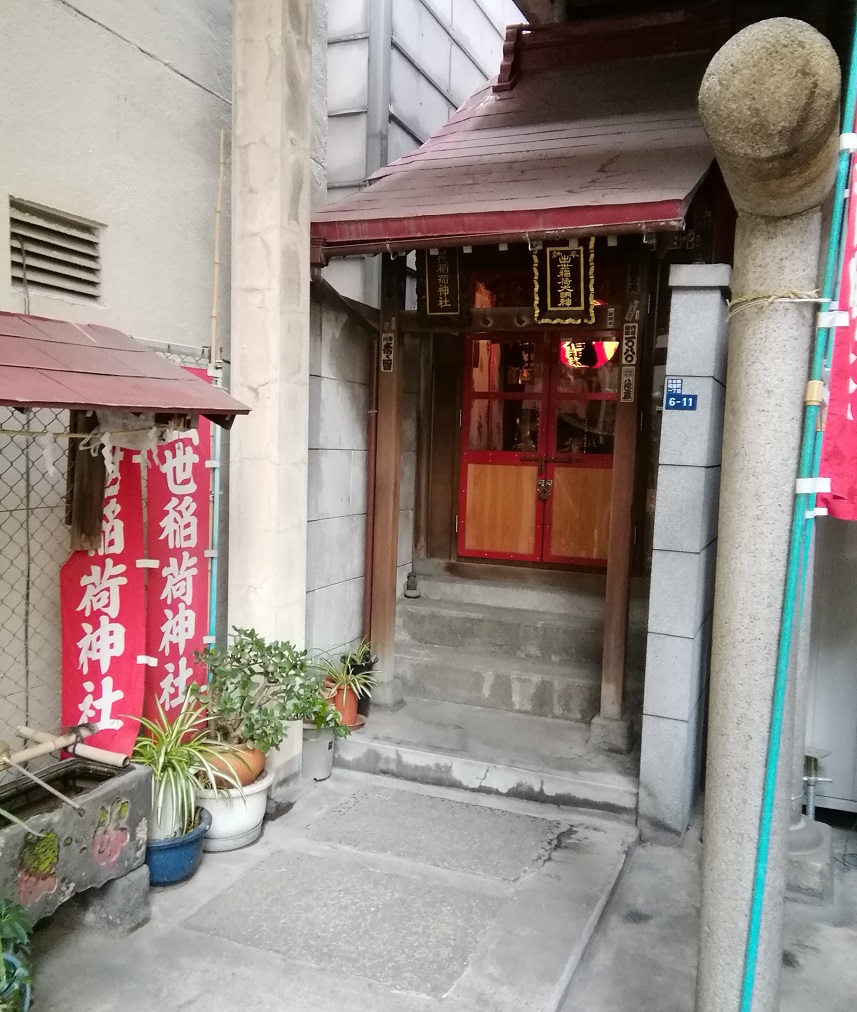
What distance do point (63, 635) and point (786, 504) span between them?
3882mm

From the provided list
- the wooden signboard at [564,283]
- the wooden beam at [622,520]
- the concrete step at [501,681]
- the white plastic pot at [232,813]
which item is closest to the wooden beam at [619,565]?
the wooden beam at [622,520]

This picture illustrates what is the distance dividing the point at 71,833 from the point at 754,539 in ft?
11.0

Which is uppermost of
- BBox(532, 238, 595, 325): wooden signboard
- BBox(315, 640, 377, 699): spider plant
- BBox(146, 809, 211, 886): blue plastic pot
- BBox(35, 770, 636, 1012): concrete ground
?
BBox(532, 238, 595, 325): wooden signboard

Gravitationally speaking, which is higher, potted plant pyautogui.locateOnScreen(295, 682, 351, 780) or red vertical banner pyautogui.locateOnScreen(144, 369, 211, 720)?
red vertical banner pyautogui.locateOnScreen(144, 369, 211, 720)

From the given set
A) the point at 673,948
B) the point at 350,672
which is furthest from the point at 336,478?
the point at 673,948

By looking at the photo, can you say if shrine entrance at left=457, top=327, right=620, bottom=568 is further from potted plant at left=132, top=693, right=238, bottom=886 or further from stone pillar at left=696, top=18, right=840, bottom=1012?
stone pillar at left=696, top=18, right=840, bottom=1012

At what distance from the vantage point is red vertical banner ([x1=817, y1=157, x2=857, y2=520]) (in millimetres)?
2254

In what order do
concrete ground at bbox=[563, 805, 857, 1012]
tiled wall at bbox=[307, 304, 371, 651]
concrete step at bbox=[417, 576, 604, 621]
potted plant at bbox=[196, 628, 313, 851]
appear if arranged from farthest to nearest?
concrete step at bbox=[417, 576, 604, 621] → tiled wall at bbox=[307, 304, 371, 651] → potted plant at bbox=[196, 628, 313, 851] → concrete ground at bbox=[563, 805, 857, 1012]

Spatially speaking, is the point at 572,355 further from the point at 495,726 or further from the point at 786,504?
the point at 786,504

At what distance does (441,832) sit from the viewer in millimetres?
5414

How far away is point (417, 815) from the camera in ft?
18.6

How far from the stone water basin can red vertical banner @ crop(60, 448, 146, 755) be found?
34cm

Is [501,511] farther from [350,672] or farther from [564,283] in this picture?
[564,283]

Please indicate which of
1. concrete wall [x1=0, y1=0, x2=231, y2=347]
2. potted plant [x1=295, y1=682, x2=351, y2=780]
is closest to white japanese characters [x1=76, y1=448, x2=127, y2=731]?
concrete wall [x1=0, y1=0, x2=231, y2=347]
